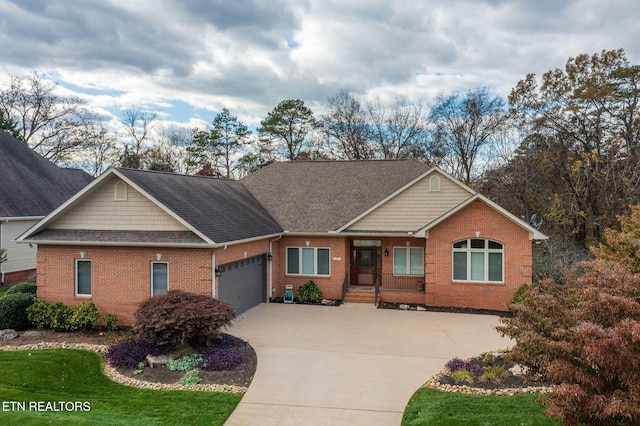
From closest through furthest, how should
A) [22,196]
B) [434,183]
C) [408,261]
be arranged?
[434,183]
[408,261]
[22,196]

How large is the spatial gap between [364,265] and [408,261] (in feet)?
7.00

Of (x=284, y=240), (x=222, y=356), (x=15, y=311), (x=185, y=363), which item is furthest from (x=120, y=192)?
(x=284, y=240)

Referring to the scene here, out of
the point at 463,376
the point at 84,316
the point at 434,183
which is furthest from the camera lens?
the point at 434,183

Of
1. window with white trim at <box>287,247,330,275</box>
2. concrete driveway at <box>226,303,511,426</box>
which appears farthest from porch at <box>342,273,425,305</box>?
window with white trim at <box>287,247,330,275</box>

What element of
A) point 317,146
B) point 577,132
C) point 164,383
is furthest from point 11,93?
point 577,132

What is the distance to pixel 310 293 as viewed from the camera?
18.7 metres

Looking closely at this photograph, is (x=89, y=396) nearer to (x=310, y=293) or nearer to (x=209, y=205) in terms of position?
(x=209, y=205)

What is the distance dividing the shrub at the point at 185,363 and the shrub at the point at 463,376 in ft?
20.1

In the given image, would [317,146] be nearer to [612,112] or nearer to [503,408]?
[612,112]

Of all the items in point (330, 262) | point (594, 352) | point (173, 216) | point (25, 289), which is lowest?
point (25, 289)

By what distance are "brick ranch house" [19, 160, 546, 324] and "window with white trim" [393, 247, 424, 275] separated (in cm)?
5

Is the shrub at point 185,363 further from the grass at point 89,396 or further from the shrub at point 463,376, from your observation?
the shrub at point 463,376

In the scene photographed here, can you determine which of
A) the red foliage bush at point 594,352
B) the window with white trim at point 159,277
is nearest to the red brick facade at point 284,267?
the window with white trim at point 159,277

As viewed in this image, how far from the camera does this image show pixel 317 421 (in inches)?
307
